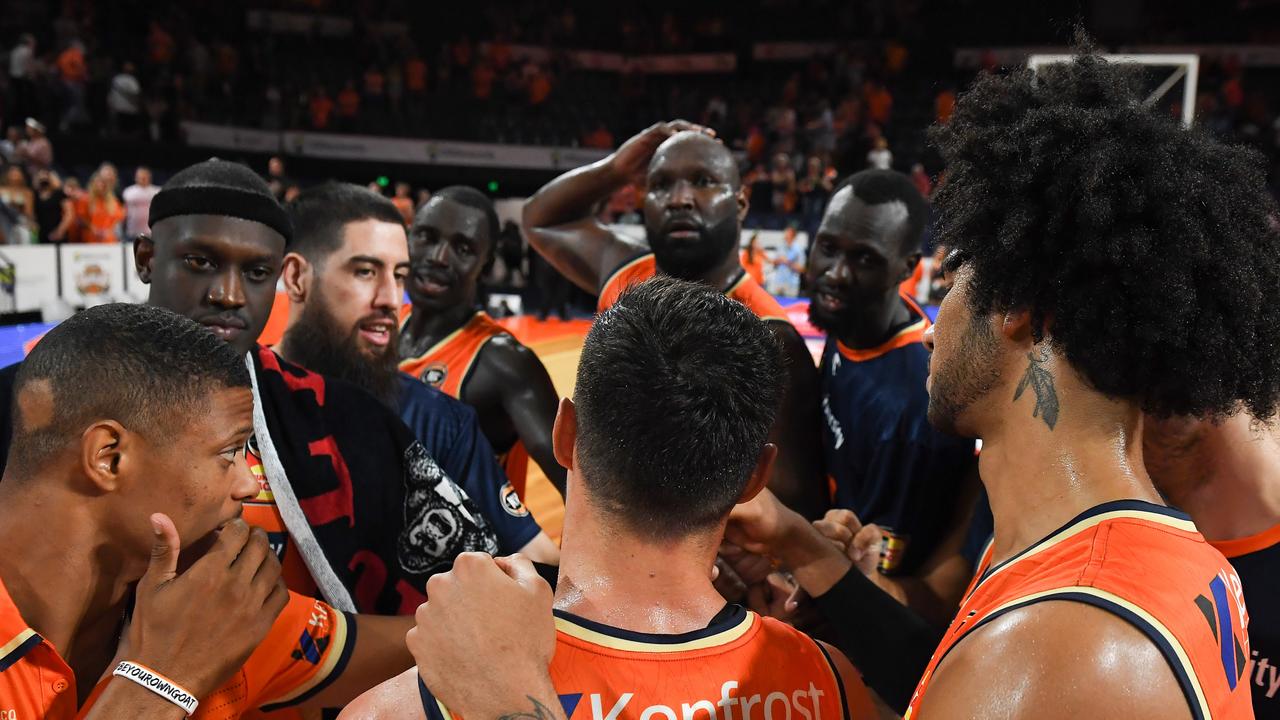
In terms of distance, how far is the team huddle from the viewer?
1340 millimetres

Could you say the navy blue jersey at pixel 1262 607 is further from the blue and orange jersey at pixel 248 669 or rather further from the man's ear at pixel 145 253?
the man's ear at pixel 145 253

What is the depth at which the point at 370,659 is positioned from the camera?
1913 mm

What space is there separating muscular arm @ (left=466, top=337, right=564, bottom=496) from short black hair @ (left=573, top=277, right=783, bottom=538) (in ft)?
7.05

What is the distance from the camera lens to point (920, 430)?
10.5 ft

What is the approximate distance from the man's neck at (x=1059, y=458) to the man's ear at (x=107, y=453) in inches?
56.0

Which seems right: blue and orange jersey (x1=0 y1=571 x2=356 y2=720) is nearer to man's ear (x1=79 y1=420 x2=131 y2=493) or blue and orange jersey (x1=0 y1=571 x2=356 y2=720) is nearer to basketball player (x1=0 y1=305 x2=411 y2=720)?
basketball player (x1=0 y1=305 x2=411 y2=720)

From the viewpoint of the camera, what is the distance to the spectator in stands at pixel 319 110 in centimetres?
2006

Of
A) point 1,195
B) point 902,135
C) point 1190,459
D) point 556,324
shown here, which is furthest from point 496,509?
point 902,135

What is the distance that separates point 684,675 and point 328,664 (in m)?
0.82

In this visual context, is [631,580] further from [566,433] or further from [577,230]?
[577,230]

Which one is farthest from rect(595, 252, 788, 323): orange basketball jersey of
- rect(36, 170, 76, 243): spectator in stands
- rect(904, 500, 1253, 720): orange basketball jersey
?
rect(36, 170, 76, 243): spectator in stands

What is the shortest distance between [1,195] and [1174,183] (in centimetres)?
1338

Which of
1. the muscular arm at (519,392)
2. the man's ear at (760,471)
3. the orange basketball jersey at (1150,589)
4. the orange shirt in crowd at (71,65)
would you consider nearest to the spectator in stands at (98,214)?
the orange shirt in crowd at (71,65)

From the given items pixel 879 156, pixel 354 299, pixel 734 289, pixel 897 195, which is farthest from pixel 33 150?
pixel 897 195
